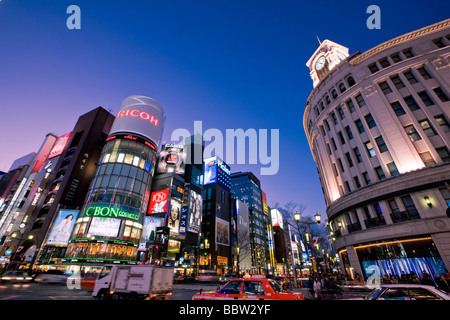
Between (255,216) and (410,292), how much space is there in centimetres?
10914

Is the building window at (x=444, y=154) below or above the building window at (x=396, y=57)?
below

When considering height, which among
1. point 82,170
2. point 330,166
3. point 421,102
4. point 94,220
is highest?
point 82,170

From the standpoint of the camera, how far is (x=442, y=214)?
20078mm

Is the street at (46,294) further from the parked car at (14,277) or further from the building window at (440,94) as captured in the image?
the building window at (440,94)

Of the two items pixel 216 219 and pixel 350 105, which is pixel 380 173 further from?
pixel 216 219

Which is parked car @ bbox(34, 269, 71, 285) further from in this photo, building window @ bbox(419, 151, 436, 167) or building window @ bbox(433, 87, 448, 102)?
building window @ bbox(433, 87, 448, 102)

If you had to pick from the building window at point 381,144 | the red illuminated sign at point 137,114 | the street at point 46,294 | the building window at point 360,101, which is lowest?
the street at point 46,294

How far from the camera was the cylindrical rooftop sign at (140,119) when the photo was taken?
56.4m

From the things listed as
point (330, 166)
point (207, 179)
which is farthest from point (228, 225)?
point (330, 166)

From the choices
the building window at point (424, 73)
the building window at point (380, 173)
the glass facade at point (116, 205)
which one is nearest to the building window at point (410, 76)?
the building window at point (424, 73)

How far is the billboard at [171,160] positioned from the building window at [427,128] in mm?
57266
